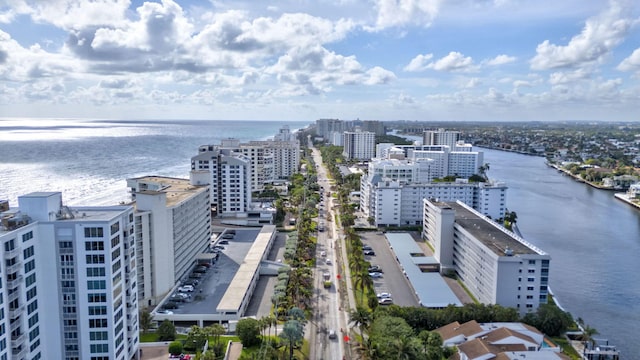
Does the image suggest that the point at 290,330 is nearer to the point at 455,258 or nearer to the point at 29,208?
the point at 29,208

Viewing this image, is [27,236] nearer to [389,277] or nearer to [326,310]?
[326,310]

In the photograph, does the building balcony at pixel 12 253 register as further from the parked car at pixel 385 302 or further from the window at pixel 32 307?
the parked car at pixel 385 302

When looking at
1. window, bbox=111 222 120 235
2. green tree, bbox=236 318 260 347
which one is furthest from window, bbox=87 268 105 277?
green tree, bbox=236 318 260 347

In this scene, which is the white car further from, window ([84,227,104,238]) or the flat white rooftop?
the flat white rooftop

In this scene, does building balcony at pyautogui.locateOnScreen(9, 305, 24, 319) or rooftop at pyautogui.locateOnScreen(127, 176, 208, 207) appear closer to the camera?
building balcony at pyautogui.locateOnScreen(9, 305, 24, 319)

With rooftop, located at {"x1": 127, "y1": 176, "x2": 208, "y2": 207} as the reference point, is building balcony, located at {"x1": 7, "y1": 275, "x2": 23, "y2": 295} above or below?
below

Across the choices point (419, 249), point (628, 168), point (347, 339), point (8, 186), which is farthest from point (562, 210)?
point (8, 186)
